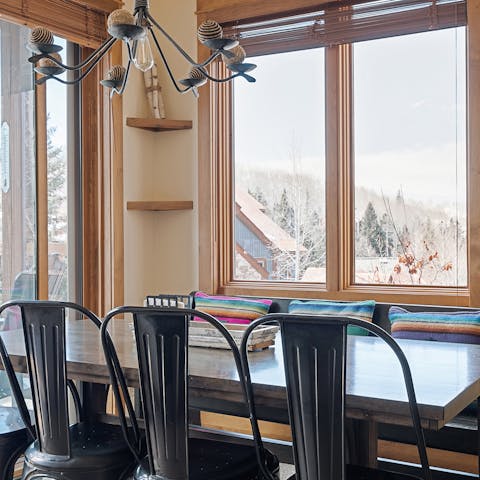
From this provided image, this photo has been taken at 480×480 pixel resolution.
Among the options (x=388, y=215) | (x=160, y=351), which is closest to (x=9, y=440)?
(x=160, y=351)

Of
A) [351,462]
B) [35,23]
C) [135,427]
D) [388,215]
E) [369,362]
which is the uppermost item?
[35,23]

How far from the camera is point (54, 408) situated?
79.5 inches

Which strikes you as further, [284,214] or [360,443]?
→ [284,214]

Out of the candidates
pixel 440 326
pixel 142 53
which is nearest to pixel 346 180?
pixel 440 326

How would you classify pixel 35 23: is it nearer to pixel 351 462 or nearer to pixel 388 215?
pixel 388 215

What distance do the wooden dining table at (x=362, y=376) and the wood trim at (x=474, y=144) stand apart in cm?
97

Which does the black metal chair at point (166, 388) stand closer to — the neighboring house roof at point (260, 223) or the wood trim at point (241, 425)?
the wood trim at point (241, 425)

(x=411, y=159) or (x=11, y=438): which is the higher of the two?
(x=411, y=159)

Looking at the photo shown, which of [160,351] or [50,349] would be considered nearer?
[160,351]

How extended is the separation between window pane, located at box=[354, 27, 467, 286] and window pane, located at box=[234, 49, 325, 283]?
0.25 metres

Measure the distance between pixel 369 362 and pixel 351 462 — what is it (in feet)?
0.99

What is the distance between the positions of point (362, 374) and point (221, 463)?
478 mm

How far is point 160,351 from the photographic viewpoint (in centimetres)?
178

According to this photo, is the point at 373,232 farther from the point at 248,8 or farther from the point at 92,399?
the point at 92,399
